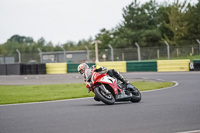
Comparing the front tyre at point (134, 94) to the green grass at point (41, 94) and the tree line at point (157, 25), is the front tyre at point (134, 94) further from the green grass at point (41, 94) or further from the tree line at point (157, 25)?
the tree line at point (157, 25)

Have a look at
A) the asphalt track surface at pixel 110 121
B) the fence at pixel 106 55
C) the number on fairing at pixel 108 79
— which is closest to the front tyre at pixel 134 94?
the number on fairing at pixel 108 79

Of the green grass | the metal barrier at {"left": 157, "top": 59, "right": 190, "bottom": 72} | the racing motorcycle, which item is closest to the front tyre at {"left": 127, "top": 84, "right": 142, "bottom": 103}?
the racing motorcycle

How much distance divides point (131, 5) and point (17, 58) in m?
27.6

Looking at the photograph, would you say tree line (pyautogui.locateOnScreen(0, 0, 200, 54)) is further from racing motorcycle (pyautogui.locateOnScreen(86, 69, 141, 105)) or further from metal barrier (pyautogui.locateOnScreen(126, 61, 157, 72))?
racing motorcycle (pyautogui.locateOnScreen(86, 69, 141, 105))

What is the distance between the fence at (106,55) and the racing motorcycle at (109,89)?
2032cm

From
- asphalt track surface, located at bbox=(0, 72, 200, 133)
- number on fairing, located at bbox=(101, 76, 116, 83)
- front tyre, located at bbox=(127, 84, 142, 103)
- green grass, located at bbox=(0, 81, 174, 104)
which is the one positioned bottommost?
green grass, located at bbox=(0, 81, 174, 104)

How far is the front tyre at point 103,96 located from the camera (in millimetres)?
9420

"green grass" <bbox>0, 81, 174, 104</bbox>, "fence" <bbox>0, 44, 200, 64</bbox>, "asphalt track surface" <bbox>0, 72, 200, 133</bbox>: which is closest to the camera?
"asphalt track surface" <bbox>0, 72, 200, 133</bbox>

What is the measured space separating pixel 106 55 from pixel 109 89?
887 inches

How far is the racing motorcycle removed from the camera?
947 centimetres

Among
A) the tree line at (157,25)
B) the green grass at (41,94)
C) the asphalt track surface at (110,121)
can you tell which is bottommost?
the green grass at (41,94)

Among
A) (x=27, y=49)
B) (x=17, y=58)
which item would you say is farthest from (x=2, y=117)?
(x=27, y=49)

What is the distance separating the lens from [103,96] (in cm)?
949

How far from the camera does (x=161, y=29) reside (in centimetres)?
5622
